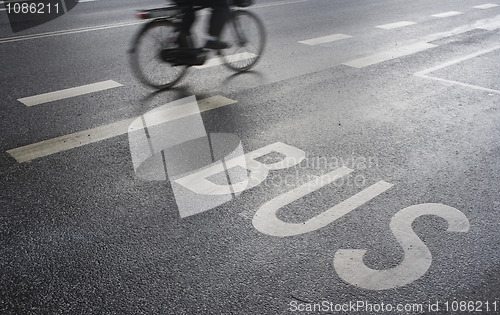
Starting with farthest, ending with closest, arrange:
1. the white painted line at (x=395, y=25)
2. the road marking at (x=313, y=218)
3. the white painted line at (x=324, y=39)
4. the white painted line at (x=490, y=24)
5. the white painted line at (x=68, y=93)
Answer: the white painted line at (x=395, y=25) → the white painted line at (x=490, y=24) → the white painted line at (x=324, y=39) → the white painted line at (x=68, y=93) → the road marking at (x=313, y=218)

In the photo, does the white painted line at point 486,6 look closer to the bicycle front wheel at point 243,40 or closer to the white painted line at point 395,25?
the white painted line at point 395,25

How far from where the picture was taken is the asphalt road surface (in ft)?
10.8

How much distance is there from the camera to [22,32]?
10633 mm

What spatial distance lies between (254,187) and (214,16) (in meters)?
3.27

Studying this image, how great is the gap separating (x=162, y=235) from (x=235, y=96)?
3.35 meters

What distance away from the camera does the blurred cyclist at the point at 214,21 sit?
6684mm

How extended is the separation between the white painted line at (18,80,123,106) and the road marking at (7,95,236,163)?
1.26m

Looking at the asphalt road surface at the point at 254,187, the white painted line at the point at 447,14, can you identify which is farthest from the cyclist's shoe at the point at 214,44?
the white painted line at the point at 447,14

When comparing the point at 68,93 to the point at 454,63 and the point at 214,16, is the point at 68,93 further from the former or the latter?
the point at 454,63

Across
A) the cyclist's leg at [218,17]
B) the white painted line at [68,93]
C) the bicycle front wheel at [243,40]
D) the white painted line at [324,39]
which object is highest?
the cyclist's leg at [218,17]

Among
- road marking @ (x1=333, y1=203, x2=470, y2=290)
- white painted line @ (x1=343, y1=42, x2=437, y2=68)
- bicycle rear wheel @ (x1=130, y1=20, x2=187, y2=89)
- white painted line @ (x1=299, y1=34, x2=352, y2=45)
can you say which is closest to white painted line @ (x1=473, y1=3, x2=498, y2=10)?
white painted line @ (x1=343, y1=42, x2=437, y2=68)

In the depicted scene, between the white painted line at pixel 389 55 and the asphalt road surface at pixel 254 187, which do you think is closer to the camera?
the asphalt road surface at pixel 254 187

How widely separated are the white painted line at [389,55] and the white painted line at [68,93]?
3.68m

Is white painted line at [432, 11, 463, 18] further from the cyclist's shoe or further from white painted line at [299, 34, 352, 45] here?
the cyclist's shoe
